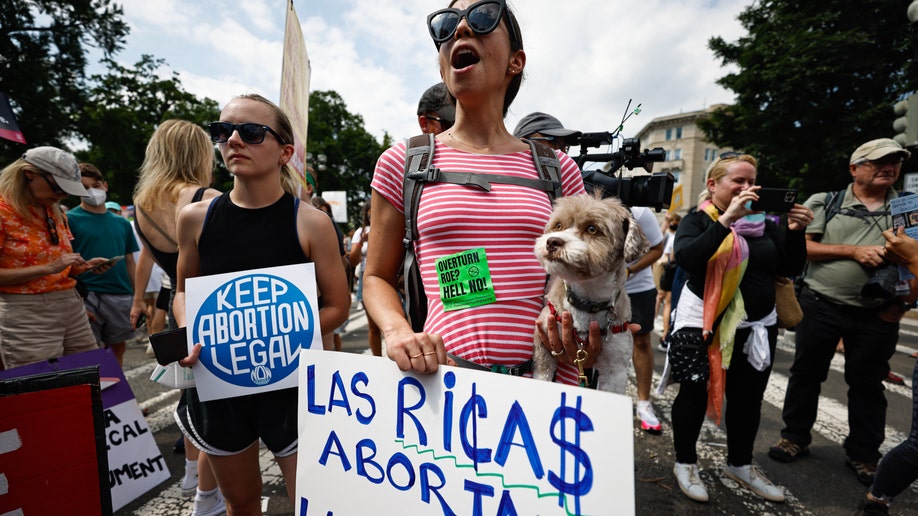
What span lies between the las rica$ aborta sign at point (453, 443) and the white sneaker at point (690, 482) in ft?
8.22

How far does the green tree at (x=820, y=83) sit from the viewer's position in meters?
14.5

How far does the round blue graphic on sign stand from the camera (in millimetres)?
1683

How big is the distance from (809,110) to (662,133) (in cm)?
4420

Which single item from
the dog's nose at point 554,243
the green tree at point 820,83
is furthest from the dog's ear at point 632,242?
the green tree at point 820,83

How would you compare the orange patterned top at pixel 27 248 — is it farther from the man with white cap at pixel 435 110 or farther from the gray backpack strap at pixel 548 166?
the gray backpack strap at pixel 548 166

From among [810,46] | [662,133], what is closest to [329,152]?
[810,46]

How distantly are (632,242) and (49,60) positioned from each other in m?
22.0

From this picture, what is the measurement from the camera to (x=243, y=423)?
68.1 inches

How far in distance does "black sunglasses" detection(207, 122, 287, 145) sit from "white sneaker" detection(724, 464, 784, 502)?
3.87 meters

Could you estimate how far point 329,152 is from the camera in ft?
115

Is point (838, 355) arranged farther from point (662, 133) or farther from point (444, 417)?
point (662, 133)

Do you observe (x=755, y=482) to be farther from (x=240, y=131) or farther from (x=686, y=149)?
(x=686, y=149)

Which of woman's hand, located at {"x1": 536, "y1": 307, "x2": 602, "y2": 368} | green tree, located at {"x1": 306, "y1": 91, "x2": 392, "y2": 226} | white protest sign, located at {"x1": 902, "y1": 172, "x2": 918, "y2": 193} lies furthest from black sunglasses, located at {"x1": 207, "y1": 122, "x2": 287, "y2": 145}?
green tree, located at {"x1": 306, "y1": 91, "x2": 392, "y2": 226}

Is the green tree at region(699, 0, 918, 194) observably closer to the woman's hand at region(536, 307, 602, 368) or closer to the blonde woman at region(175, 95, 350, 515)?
the woman's hand at region(536, 307, 602, 368)
